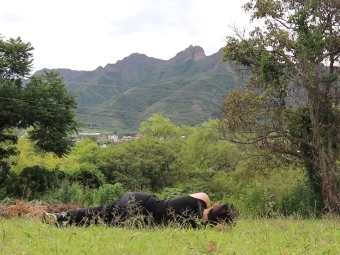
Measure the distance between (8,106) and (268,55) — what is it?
1267 centimetres

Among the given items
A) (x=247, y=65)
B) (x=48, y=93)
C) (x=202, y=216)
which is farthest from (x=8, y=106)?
(x=202, y=216)

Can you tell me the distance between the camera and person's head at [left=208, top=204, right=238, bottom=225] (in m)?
4.52

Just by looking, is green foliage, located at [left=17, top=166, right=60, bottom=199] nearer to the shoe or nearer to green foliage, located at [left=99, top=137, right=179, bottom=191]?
green foliage, located at [left=99, top=137, right=179, bottom=191]

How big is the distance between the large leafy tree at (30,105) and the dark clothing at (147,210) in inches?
606

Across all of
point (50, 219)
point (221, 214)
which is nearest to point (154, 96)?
point (50, 219)

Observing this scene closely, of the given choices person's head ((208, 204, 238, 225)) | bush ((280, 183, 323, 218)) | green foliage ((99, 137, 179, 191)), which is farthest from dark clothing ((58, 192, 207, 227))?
green foliage ((99, 137, 179, 191))

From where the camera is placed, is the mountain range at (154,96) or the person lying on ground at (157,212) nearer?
the person lying on ground at (157,212)

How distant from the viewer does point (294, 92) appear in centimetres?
1323

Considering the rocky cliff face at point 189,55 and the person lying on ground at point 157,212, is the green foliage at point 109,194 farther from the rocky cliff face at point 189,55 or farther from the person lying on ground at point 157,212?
the rocky cliff face at point 189,55

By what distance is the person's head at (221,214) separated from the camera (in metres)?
4.52

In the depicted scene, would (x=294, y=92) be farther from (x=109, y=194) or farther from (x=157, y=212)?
(x=157, y=212)

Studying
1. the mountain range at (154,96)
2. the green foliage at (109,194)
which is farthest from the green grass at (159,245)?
the mountain range at (154,96)

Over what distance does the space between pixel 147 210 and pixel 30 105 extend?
16300 mm

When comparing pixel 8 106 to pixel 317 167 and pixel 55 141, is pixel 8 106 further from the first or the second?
pixel 317 167
